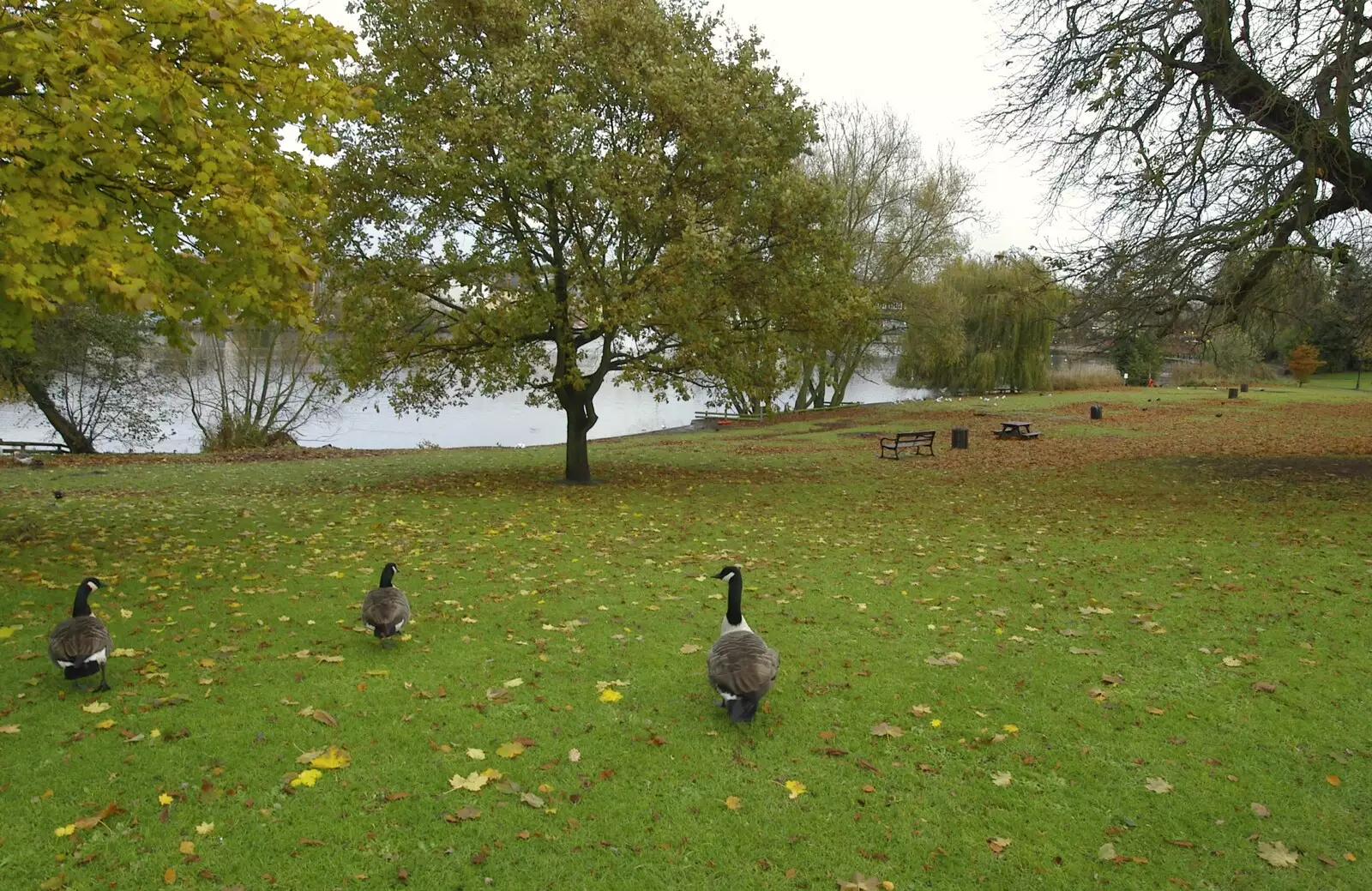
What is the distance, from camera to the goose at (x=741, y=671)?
5.59 metres

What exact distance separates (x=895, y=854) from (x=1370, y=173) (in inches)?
651

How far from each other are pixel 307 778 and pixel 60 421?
32.9 metres

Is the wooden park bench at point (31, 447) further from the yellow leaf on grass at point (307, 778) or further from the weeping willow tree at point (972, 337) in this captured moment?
the weeping willow tree at point (972, 337)

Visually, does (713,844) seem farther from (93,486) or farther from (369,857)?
(93,486)

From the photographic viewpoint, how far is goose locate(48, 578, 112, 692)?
5789 mm

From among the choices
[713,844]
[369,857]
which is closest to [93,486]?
[369,857]

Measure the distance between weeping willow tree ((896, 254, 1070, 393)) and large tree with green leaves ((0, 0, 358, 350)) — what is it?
40.9 m

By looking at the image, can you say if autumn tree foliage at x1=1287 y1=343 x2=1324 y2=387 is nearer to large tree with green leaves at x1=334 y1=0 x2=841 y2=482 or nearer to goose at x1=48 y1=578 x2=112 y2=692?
large tree with green leaves at x1=334 y1=0 x2=841 y2=482

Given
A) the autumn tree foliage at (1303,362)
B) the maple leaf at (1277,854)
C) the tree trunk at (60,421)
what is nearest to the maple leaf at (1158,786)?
the maple leaf at (1277,854)

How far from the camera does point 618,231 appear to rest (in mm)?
16141

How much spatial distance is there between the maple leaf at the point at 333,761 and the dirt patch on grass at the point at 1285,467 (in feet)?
60.3

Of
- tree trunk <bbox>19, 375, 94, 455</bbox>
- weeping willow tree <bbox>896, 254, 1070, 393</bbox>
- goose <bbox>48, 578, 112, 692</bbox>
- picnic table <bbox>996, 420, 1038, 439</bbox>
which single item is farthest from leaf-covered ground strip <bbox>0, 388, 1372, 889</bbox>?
weeping willow tree <bbox>896, 254, 1070, 393</bbox>

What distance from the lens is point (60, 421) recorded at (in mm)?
29938

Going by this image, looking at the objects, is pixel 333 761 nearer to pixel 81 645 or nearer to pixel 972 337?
pixel 81 645
